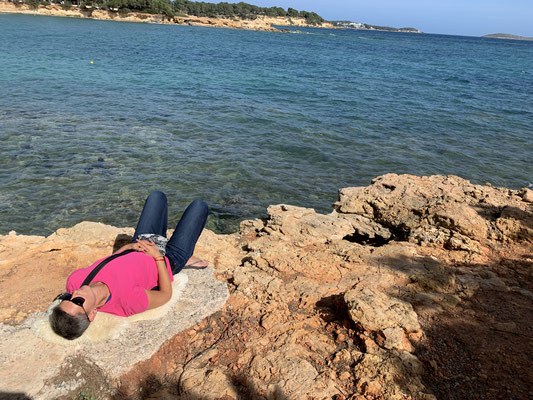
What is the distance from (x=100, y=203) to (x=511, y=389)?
7967mm

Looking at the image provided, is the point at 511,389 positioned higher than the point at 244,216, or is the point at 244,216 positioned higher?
the point at 511,389

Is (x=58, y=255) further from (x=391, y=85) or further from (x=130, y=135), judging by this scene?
(x=391, y=85)

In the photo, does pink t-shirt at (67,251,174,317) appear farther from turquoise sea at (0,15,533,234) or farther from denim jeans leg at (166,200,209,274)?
turquoise sea at (0,15,533,234)

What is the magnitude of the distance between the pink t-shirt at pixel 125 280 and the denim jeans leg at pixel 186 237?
56cm

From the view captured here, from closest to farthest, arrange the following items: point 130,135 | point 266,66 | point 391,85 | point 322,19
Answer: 1. point 130,135
2. point 391,85
3. point 266,66
4. point 322,19

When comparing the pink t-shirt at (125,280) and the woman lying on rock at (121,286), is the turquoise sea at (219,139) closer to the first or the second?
the woman lying on rock at (121,286)

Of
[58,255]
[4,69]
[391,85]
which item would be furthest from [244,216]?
[391,85]

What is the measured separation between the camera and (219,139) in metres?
12.8

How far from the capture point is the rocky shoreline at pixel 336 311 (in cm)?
300

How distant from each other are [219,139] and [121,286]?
9830mm

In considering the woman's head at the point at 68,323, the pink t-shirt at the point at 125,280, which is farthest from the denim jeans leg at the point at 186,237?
the woman's head at the point at 68,323

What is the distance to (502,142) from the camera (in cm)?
1442

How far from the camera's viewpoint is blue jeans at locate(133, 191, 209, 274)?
4.22 meters

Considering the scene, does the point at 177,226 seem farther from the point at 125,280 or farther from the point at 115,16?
the point at 115,16
